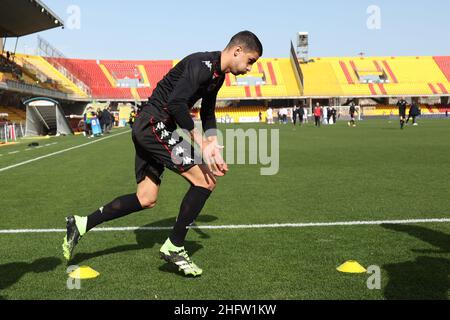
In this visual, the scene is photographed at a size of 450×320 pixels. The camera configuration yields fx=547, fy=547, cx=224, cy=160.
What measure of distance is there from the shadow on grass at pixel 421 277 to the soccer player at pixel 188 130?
143 cm

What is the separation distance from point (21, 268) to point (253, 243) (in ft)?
6.77

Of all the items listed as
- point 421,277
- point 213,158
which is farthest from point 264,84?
point 421,277

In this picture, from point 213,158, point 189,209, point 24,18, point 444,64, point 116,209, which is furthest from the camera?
point 444,64

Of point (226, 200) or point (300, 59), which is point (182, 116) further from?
point (300, 59)

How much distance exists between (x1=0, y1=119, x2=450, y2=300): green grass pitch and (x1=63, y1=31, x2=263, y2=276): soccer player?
0.96 ft

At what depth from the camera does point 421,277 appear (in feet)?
13.0

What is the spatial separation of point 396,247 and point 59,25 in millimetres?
39050

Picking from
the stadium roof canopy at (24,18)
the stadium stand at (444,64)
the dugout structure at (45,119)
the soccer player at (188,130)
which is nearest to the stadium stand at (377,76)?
the stadium stand at (444,64)

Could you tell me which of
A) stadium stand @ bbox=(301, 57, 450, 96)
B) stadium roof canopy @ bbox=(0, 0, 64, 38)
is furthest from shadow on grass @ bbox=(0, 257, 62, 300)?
stadium stand @ bbox=(301, 57, 450, 96)

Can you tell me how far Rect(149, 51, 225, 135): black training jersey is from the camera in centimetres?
403

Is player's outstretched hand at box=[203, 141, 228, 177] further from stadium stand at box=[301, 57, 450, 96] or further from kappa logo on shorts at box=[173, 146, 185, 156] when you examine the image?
stadium stand at box=[301, 57, 450, 96]

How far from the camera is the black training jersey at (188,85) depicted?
Result: 4.03 m

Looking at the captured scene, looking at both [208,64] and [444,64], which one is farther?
[444,64]

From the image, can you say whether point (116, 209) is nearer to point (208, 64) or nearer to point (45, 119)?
point (208, 64)
